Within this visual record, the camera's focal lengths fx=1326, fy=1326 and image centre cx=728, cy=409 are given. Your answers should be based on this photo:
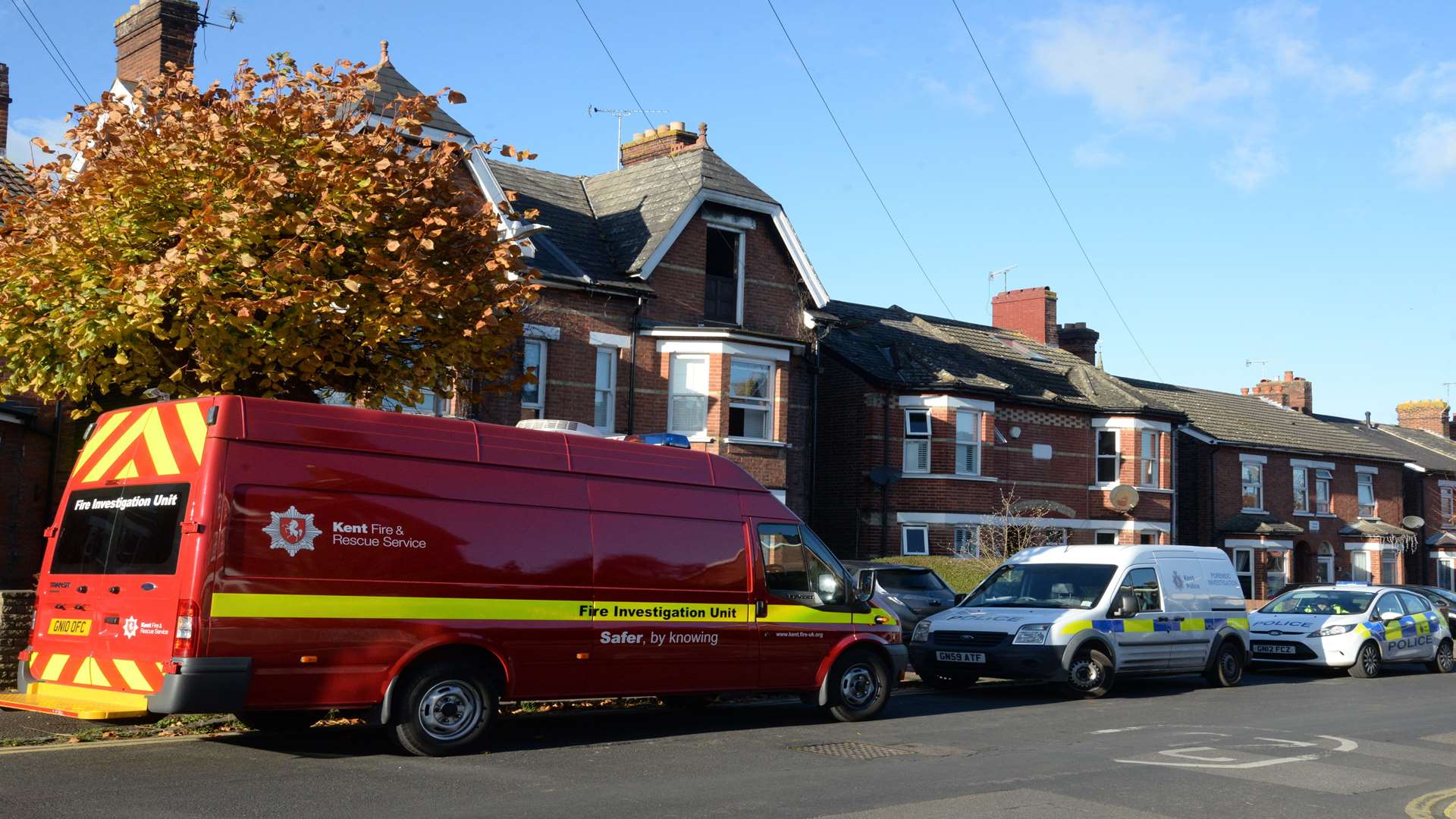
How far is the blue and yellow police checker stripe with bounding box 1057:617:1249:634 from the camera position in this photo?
15453 mm

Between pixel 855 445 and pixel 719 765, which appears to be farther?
pixel 855 445

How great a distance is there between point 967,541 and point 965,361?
502 centimetres

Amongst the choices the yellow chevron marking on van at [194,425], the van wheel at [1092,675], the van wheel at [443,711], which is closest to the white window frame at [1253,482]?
the van wheel at [1092,675]

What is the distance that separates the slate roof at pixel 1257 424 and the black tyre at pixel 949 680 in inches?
951

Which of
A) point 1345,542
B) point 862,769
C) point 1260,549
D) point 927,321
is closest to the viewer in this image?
point 862,769

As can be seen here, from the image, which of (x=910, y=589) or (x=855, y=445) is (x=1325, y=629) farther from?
(x=855, y=445)

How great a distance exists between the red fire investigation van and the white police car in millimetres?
11272

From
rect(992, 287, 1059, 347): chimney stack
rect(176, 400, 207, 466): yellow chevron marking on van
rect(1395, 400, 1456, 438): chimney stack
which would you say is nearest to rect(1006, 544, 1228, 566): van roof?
rect(176, 400, 207, 466): yellow chevron marking on van


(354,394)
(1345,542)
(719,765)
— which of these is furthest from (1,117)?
(1345,542)

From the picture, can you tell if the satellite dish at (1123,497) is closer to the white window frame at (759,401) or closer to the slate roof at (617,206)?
the white window frame at (759,401)

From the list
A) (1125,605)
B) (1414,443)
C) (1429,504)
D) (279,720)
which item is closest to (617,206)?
(1125,605)

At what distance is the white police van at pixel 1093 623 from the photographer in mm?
15352

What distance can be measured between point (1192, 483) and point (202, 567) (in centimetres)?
3615

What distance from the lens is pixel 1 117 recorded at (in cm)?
2308
